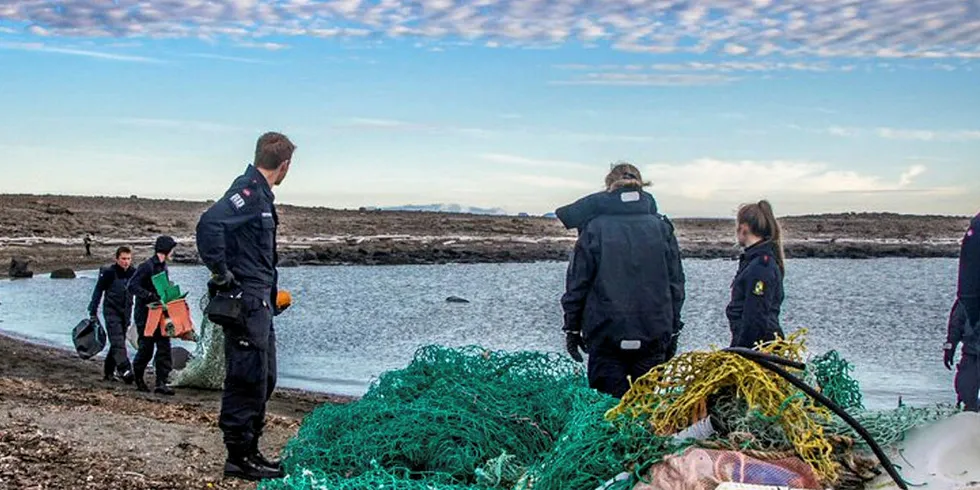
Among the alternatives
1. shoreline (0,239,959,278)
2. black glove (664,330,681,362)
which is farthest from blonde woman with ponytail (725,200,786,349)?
shoreline (0,239,959,278)

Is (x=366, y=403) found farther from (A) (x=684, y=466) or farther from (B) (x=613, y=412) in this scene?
(A) (x=684, y=466)

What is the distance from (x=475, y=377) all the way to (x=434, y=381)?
21 centimetres

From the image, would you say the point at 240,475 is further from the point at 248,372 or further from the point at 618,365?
the point at 618,365

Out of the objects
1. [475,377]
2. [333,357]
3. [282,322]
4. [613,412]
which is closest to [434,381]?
[475,377]

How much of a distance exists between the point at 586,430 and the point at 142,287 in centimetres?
868

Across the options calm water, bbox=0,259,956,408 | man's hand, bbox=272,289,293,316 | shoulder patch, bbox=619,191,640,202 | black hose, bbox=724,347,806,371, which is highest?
shoulder patch, bbox=619,191,640,202

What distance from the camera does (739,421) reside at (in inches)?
153

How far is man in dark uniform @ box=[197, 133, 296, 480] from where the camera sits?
6.27 metres

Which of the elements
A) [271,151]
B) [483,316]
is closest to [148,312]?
[271,151]

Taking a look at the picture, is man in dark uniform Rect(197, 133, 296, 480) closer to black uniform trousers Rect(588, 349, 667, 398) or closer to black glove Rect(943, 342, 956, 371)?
black uniform trousers Rect(588, 349, 667, 398)

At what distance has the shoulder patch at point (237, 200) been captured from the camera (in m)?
6.32

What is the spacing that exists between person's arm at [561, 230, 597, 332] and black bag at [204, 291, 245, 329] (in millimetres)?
1846

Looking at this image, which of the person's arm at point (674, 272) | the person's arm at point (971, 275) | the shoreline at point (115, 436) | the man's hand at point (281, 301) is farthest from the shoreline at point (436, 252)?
the person's arm at point (971, 275)

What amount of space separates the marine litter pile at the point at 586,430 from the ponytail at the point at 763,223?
2033 mm
